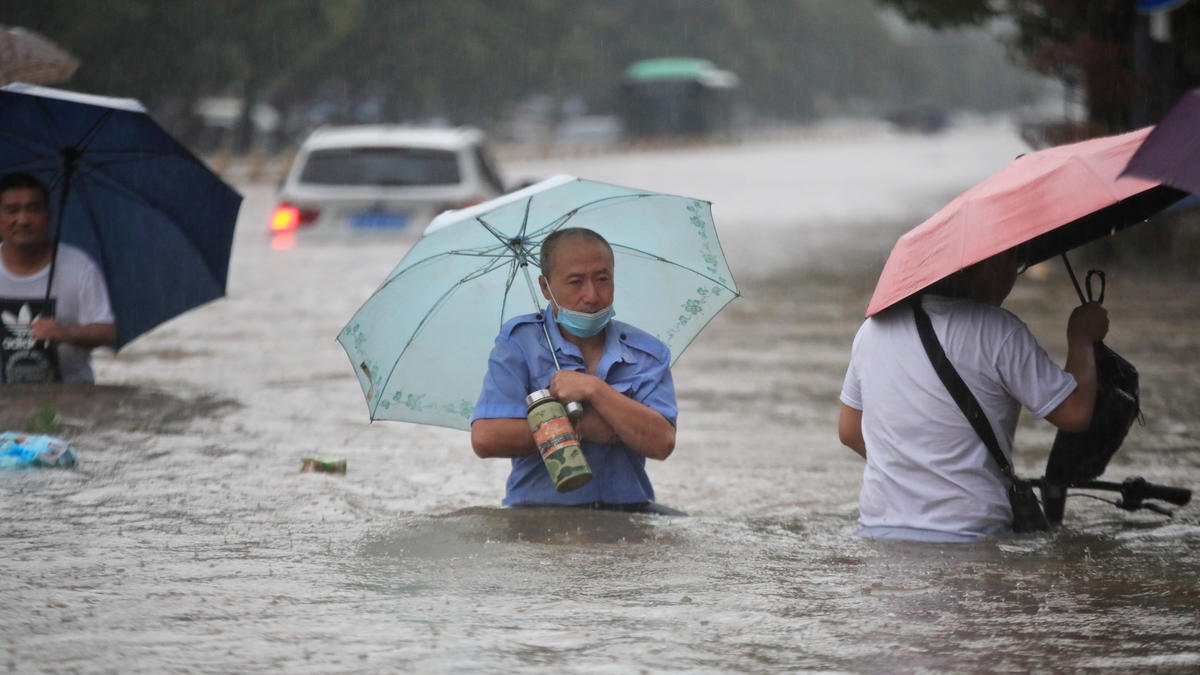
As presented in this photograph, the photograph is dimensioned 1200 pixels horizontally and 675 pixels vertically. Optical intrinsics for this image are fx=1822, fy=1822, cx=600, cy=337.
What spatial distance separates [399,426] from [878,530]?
15.0 feet

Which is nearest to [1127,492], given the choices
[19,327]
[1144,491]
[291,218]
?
[1144,491]

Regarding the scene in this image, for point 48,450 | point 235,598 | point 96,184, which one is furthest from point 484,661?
point 96,184

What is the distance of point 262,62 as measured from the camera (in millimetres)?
55125

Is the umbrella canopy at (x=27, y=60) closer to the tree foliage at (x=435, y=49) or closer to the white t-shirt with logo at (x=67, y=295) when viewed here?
Result: the white t-shirt with logo at (x=67, y=295)

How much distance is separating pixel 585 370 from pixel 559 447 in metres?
0.44

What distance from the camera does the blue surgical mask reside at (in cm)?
568

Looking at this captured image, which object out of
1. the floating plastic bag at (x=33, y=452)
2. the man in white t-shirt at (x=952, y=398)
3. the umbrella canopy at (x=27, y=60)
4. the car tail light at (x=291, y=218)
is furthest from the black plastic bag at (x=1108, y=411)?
the car tail light at (x=291, y=218)

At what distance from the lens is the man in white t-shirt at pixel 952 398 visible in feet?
18.0

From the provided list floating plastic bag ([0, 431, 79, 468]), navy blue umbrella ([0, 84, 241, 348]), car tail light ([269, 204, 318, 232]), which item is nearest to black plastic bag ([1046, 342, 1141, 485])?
floating plastic bag ([0, 431, 79, 468])

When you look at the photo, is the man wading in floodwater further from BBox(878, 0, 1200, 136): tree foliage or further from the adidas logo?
BBox(878, 0, 1200, 136): tree foliage

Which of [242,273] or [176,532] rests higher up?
[242,273]

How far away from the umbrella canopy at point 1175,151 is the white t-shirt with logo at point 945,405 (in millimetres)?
940

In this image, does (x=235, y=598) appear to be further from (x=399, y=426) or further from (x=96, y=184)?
(x=399, y=426)

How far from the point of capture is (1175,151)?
4.56 meters
